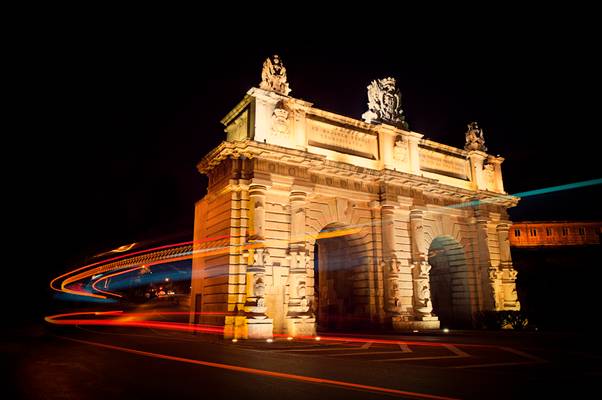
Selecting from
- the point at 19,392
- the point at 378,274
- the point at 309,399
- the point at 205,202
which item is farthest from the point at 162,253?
the point at 309,399

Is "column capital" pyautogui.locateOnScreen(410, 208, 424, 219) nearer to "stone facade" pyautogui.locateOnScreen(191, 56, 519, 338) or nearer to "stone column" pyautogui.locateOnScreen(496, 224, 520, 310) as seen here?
"stone facade" pyautogui.locateOnScreen(191, 56, 519, 338)

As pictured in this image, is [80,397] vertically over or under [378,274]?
under

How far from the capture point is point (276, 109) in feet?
65.8

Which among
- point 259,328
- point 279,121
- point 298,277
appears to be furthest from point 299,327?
point 279,121

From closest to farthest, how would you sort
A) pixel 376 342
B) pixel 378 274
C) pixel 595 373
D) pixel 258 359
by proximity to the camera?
pixel 595 373
pixel 258 359
pixel 376 342
pixel 378 274

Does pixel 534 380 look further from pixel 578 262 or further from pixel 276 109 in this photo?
pixel 578 262

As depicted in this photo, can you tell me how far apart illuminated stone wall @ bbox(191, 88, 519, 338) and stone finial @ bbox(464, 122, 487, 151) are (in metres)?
0.88

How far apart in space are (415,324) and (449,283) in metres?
7.36

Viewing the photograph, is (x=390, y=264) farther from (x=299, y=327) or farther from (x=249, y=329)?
(x=249, y=329)

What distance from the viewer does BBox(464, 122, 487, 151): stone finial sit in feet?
93.5

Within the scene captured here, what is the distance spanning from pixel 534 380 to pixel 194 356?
840 centimetres

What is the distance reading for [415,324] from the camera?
2130 cm

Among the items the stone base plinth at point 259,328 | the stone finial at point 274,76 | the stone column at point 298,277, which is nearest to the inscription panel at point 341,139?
the stone finial at point 274,76

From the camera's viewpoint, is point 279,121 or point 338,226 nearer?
point 279,121
